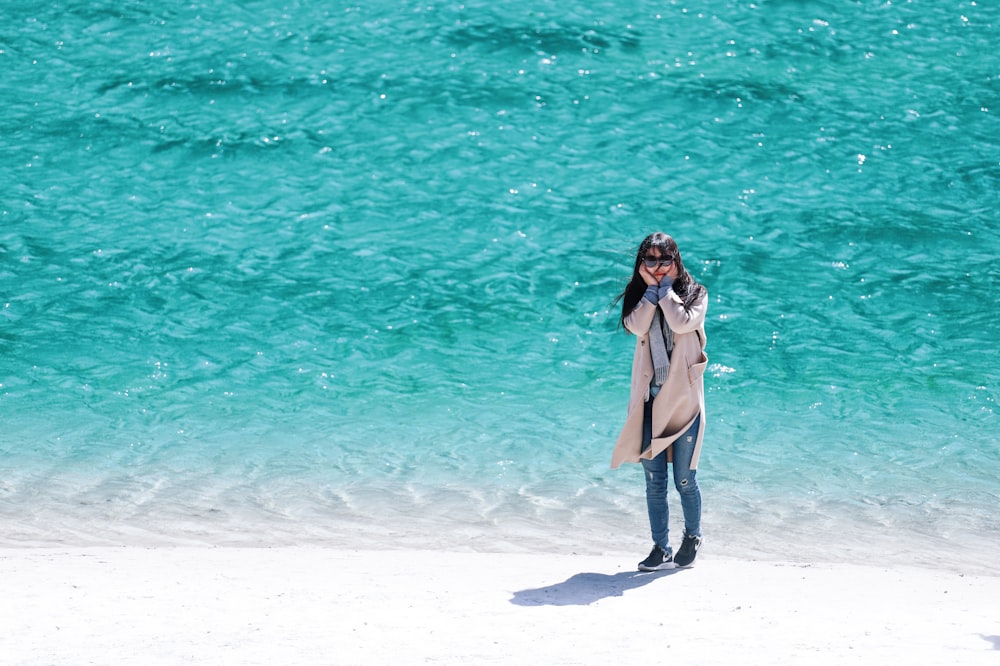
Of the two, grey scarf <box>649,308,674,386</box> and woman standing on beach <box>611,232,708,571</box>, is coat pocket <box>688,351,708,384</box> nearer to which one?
woman standing on beach <box>611,232,708,571</box>

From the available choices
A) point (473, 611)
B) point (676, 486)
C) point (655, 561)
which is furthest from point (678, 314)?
point (473, 611)

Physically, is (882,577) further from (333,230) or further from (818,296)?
(333,230)

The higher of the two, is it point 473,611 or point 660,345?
point 660,345

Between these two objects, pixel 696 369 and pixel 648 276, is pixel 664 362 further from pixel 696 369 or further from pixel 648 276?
pixel 648 276

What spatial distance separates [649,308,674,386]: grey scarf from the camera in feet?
19.9

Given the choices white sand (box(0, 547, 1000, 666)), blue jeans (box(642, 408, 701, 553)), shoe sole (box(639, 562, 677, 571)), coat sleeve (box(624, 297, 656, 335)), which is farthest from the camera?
shoe sole (box(639, 562, 677, 571))

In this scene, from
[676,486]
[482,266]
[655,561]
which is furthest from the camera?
[482,266]

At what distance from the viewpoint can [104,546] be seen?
7320 millimetres

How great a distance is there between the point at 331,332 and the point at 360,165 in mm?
4671

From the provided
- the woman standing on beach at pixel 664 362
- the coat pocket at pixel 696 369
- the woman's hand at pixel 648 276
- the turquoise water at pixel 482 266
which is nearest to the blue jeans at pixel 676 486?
the woman standing on beach at pixel 664 362

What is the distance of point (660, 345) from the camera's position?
6.08 metres

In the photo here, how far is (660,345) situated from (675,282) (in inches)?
12.9

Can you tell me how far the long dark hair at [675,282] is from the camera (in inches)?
235

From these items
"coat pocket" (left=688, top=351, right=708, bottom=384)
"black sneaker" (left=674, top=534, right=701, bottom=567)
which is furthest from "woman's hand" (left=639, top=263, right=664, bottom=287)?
"black sneaker" (left=674, top=534, right=701, bottom=567)
